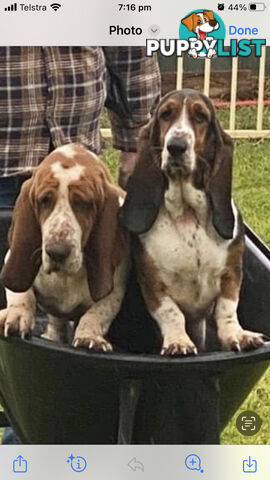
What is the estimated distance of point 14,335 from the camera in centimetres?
249

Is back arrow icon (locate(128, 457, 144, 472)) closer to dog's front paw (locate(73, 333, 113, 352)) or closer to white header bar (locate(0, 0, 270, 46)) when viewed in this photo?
dog's front paw (locate(73, 333, 113, 352))

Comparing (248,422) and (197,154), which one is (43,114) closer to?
(197,154)

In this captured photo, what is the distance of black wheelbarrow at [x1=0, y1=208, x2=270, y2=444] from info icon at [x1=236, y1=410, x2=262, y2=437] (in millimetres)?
25

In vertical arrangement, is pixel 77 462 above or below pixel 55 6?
below

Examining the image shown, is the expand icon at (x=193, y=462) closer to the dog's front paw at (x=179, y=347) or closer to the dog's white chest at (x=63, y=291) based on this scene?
the dog's front paw at (x=179, y=347)

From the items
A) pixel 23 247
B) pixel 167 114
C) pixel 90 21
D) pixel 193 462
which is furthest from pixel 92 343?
pixel 90 21

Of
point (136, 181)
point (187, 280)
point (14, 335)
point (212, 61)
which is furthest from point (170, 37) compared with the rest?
point (14, 335)

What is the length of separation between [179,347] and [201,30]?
1.91ft

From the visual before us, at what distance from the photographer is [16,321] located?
250 cm

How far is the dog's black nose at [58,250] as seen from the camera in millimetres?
2451

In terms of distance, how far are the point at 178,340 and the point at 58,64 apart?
0.56 metres

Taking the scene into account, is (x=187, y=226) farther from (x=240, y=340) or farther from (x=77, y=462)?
(x=77, y=462)

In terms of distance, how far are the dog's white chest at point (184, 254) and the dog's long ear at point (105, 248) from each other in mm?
55

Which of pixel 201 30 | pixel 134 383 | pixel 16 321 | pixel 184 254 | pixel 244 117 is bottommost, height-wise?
pixel 134 383
